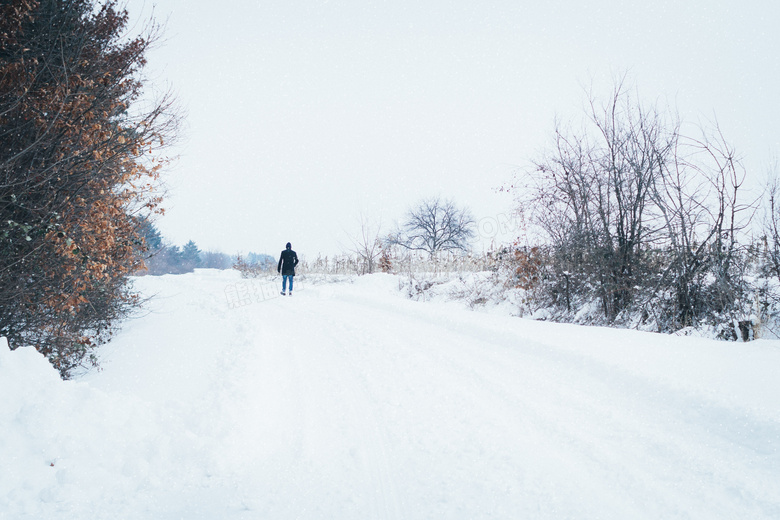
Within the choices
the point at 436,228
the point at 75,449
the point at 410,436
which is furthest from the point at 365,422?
the point at 436,228

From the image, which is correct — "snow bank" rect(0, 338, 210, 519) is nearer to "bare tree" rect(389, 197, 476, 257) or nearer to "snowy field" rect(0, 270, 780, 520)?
"snowy field" rect(0, 270, 780, 520)

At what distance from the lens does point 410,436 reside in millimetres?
A: 3213

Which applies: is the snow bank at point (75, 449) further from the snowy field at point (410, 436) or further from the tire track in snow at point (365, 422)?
the tire track in snow at point (365, 422)

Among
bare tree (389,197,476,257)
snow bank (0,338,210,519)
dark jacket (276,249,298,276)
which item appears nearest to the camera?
snow bank (0,338,210,519)

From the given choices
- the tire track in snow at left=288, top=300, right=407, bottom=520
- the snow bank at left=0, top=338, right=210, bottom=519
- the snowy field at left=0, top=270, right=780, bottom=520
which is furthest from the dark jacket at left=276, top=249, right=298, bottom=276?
the snow bank at left=0, top=338, right=210, bottom=519

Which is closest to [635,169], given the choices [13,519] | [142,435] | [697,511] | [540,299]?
[540,299]

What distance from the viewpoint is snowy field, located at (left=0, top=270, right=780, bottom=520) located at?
7.91ft

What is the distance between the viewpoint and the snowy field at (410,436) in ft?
7.91

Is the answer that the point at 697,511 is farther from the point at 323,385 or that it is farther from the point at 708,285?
the point at 708,285

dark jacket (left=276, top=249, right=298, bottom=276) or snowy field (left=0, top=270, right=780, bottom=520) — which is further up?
dark jacket (left=276, top=249, right=298, bottom=276)

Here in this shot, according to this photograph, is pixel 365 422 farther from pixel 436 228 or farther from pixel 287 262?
pixel 436 228

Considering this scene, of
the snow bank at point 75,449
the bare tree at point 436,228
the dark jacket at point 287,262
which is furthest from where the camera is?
the bare tree at point 436,228

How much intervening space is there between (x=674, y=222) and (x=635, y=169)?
4.62ft

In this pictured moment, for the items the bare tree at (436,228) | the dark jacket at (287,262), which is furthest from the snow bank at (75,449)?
the bare tree at (436,228)
